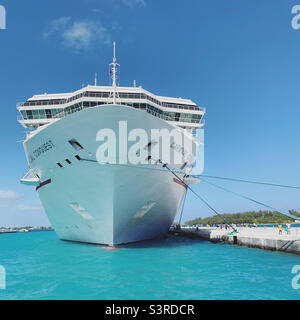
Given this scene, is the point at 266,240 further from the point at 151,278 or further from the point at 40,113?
the point at 40,113

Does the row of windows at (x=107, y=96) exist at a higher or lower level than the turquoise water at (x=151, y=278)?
higher

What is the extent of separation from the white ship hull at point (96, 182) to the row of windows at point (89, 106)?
3.10 m

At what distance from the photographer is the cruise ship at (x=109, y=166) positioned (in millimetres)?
10633

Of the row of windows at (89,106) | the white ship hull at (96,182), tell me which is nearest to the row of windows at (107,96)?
the row of windows at (89,106)

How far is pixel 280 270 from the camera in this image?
9078 mm

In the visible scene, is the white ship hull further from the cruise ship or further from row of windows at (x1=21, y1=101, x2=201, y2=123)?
row of windows at (x1=21, y1=101, x2=201, y2=123)

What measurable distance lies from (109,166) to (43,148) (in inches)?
160

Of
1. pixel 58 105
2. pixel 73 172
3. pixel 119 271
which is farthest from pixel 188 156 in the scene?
pixel 58 105

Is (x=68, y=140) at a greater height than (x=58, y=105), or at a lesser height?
lesser

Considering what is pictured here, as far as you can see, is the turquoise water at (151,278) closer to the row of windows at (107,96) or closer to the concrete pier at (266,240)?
the concrete pier at (266,240)

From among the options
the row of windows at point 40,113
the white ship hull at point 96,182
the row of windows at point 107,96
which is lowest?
the white ship hull at point 96,182

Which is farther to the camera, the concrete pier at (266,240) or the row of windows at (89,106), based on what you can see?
the row of windows at (89,106)
